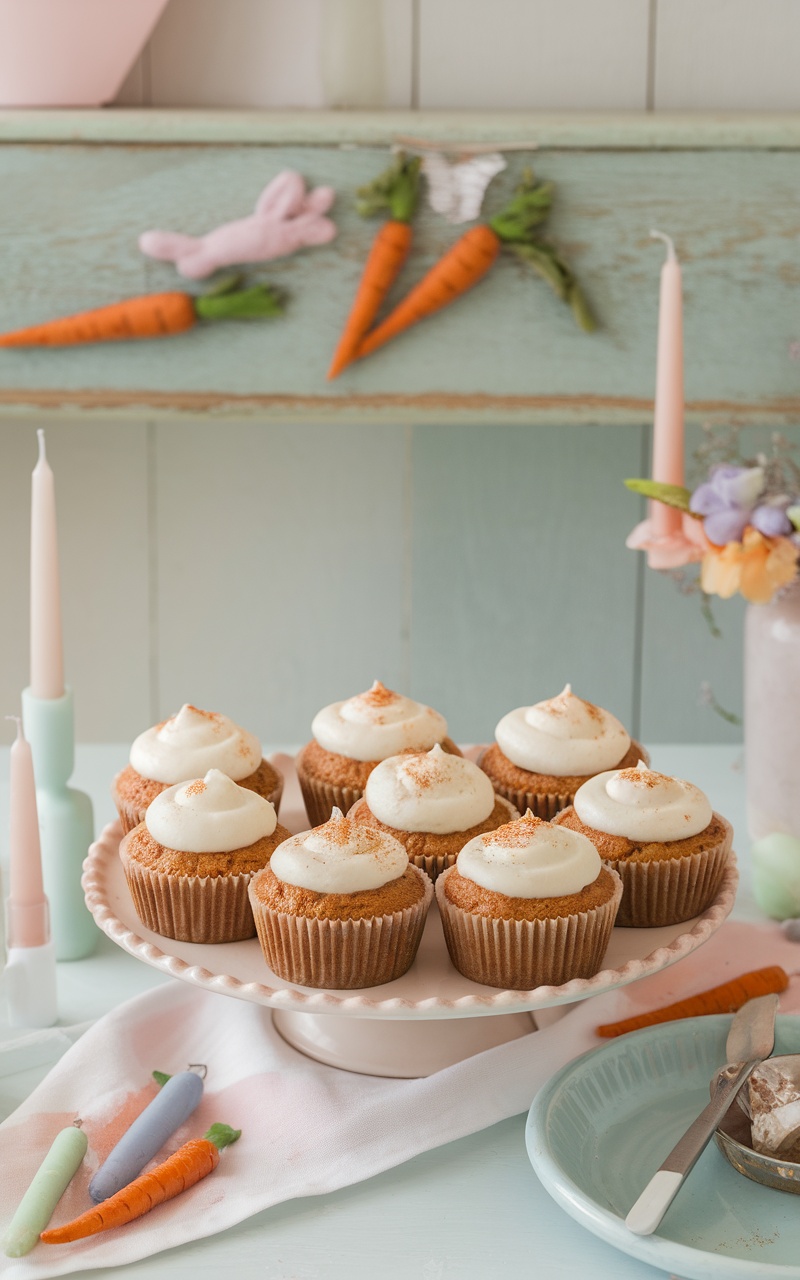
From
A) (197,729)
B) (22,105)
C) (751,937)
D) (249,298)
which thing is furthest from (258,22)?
(751,937)

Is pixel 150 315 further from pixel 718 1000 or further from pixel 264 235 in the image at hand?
pixel 718 1000

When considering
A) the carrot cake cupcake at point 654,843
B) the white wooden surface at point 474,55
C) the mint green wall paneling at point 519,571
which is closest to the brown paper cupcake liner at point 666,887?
the carrot cake cupcake at point 654,843

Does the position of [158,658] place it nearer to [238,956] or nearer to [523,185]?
[523,185]

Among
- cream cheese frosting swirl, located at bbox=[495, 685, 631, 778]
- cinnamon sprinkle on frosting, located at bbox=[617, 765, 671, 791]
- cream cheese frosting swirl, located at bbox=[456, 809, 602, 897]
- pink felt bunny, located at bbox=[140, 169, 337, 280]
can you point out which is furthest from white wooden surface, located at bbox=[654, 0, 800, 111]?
cream cheese frosting swirl, located at bbox=[456, 809, 602, 897]

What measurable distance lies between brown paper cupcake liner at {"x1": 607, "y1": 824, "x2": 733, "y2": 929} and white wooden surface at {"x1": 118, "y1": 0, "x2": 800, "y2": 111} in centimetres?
142

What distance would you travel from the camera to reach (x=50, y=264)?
1636 mm

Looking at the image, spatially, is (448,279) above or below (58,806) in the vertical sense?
above

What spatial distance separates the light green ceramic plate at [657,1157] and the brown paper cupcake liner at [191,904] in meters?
0.26

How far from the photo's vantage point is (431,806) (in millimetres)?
966

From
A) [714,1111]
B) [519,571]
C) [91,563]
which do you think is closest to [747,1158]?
[714,1111]

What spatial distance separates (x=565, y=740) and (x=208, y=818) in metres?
0.32

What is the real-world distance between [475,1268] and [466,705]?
5.19 ft

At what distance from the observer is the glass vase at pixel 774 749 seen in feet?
3.68

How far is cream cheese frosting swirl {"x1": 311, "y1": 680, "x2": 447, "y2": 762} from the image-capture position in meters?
1.10
